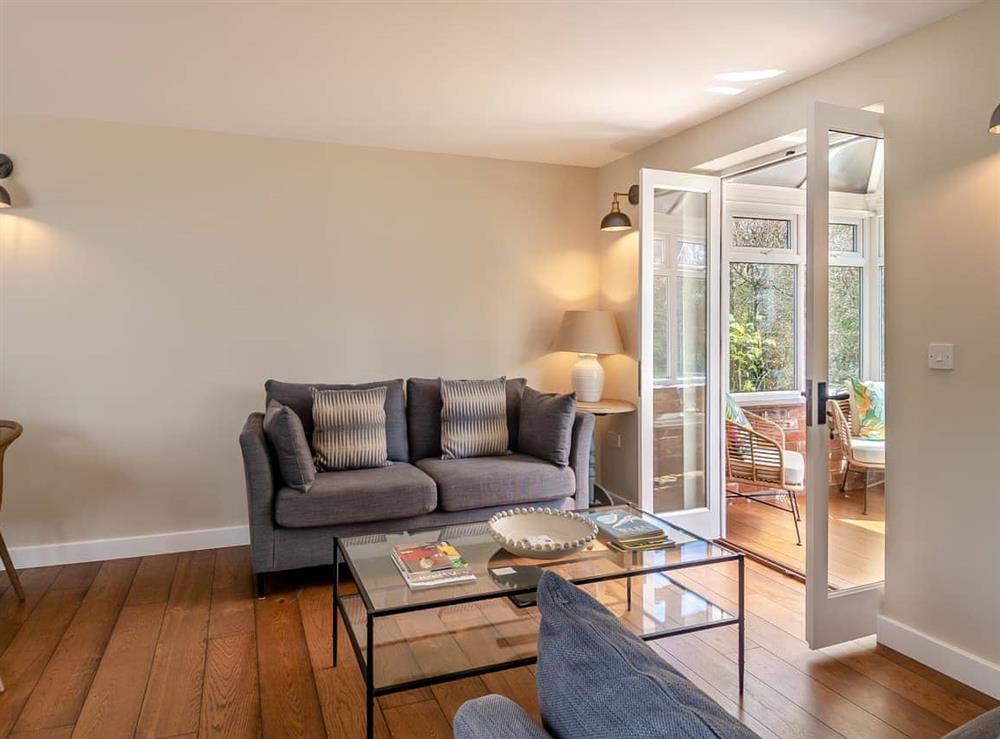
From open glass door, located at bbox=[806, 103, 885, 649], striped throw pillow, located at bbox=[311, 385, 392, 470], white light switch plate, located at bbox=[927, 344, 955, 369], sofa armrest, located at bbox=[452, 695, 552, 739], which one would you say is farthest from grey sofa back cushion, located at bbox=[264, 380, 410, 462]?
sofa armrest, located at bbox=[452, 695, 552, 739]

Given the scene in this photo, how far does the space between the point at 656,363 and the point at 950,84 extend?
1963mm

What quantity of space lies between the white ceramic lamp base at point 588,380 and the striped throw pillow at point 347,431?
1.38 metres

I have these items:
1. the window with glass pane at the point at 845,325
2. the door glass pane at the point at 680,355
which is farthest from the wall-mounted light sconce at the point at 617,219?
the window with glass pane at the point at 845,325

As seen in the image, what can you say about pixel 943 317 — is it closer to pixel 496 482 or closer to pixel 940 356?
pixel 940 356

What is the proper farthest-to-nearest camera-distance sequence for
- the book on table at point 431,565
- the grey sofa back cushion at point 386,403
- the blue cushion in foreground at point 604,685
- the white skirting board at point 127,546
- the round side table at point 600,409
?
the round side table at point 600,409 < the grey sofa back cushion at point 386,403 < the white skirting board at point 127,546 < the book on table at point 431,565 < the blue cushion in foreground at point 604,685

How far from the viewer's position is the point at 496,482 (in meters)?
3.59

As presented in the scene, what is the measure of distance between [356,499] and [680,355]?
6.84 ft

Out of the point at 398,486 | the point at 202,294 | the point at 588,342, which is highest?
the point at 202,294

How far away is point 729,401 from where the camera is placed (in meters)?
4.44

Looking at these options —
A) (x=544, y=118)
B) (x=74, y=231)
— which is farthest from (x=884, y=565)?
(x=74, y=231)

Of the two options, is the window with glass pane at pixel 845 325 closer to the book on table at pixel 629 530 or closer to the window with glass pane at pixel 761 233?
the book on table at pixel 629 530

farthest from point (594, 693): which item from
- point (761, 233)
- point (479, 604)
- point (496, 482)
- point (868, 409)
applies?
point (761, 233)

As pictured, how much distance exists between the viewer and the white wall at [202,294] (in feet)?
12.1

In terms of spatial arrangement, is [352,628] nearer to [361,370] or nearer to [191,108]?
[361,370]
